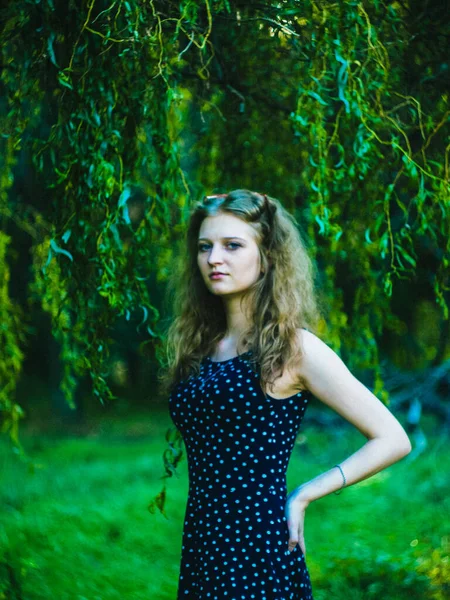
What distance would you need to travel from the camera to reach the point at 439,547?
4695 millimetres

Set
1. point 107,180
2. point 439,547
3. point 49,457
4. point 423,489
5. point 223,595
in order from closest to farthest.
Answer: point 223,595
point 107,180
point 439,547
point 423,489
point 49,457

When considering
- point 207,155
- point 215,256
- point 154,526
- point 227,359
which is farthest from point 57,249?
point 154,526

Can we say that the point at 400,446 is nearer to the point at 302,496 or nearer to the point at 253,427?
the point at 302,496

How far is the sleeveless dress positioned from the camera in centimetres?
209

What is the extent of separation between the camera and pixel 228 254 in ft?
7.63

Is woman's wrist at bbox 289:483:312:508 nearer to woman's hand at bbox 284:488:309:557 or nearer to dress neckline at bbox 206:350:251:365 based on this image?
woman's hand at bbox 284:488:309:557

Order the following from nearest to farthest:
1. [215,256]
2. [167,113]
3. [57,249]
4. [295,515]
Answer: [295,515], [215,256], [57,249], [167,113]

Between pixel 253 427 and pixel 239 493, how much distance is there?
0.59 ft

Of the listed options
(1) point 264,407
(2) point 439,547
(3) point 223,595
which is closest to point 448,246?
(1) point 264,407

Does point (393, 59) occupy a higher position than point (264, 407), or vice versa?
point (393, 59)

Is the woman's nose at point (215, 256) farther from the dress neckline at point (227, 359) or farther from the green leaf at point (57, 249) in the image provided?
the green leaf at point (57, 249)

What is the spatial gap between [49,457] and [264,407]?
7.39 meters

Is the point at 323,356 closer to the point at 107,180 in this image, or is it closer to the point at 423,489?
the point at 107,180

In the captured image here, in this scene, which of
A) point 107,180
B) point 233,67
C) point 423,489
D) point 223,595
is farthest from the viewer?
point 423,489
